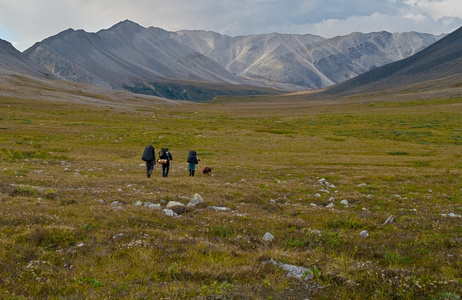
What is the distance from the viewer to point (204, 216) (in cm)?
1277

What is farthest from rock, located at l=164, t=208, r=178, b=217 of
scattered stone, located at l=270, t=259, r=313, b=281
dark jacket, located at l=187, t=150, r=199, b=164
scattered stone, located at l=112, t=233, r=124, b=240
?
dark jacket, located at l=187, t=150, r=199, b=164

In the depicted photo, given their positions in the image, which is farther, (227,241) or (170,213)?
(170,213)

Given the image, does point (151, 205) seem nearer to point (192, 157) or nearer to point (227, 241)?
point (227, 241)

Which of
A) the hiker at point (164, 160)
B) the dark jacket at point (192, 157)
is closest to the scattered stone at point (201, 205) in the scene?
the hiker at point (164, 160)

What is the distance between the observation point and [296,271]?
788cm

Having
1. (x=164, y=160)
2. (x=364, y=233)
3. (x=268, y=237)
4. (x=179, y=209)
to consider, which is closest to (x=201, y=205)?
(x=179, y=209)

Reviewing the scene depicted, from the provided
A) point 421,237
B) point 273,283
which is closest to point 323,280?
point 273,283

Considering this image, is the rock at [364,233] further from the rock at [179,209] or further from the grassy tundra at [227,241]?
the rock at [179,209]

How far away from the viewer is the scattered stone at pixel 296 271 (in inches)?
299

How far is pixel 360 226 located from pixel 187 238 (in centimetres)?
682

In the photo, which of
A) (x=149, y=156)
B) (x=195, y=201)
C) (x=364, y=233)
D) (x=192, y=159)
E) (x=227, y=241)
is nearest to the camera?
(x=227, y=241)

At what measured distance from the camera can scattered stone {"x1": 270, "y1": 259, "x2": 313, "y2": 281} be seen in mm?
7594

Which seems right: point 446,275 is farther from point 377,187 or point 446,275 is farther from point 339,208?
point 377,187

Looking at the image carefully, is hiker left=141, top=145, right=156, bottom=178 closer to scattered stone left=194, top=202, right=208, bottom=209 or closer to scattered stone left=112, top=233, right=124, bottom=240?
scattered stone left=194, top=202, right=208, bottom=209
